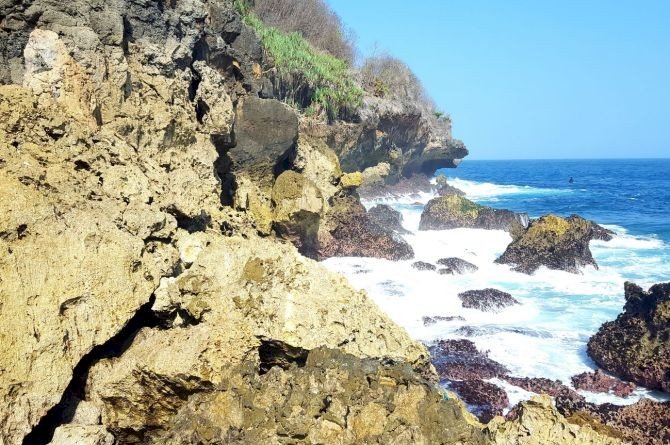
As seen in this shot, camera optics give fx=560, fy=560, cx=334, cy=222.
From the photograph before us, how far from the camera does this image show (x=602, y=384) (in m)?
9.80

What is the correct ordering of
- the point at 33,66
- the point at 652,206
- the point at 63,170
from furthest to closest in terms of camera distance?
the point at 652,206 < the point at 33,66 < the point at 63,170

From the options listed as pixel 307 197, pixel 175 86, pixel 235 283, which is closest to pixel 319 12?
pixel 307 197

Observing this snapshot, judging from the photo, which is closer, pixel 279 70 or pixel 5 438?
pixel 5 438

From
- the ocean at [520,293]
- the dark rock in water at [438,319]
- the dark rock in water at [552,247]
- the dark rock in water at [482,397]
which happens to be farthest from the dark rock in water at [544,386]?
the dark rock in water at [552,247]

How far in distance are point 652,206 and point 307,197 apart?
120 ft

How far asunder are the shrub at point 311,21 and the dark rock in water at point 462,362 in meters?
22.4

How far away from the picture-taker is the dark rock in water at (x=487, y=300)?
14125mm

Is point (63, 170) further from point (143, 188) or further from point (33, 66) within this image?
point (33, 66)

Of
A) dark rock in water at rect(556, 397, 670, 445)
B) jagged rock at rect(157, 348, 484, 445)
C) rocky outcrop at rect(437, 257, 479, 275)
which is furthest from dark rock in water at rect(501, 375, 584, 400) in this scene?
rocky outcrop at rect(437, 257, 479, 275)

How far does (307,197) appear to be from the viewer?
48.3 ft

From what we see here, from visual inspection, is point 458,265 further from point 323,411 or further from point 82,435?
point 82,435

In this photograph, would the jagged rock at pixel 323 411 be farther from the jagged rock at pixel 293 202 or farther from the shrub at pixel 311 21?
the shrub at pixel 311 21

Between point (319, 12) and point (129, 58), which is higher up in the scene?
point (319, 12)

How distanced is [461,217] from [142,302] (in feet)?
78.3
